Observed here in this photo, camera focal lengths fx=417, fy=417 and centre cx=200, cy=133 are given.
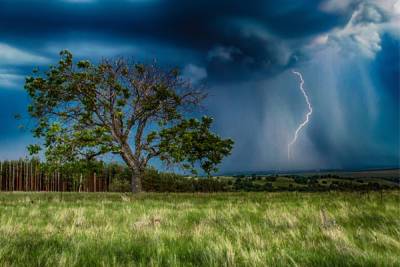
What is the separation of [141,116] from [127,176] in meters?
26.5

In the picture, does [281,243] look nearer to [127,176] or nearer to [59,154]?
[59,154]

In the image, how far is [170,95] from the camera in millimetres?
28125

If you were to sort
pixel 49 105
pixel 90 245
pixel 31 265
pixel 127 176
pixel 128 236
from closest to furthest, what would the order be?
pixel 31 265
pixel 90 245
pixel 128 236
pixel 49 105
pixel 127 176

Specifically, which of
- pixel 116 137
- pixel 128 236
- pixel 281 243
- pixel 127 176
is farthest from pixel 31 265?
pixel 127 176

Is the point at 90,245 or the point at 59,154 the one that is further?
the point at 59,154

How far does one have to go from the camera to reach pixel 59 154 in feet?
78.7

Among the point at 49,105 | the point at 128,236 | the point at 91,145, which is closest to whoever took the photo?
the point at 128,236

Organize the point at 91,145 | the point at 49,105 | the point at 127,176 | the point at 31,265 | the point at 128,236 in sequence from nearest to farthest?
the point at 31,265 < the point at 128,236 < the point at 91,145 < the point at 49,105 < the point at 127,176

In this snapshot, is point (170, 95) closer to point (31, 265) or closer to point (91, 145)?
point (91, 145)

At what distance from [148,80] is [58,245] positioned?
24455 millimetres

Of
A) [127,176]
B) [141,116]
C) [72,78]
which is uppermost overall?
[72,78]

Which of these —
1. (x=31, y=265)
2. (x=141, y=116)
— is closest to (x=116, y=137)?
(x=141, y=116)

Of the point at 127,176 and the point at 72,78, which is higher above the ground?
the point at 72,78

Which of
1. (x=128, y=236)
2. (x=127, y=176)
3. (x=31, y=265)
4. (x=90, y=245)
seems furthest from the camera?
(x=127, y=176)
